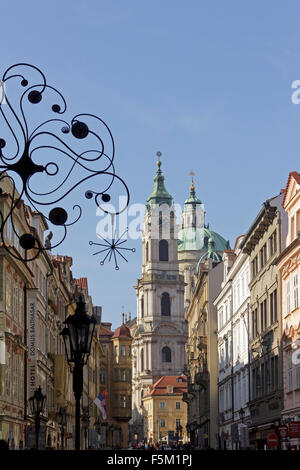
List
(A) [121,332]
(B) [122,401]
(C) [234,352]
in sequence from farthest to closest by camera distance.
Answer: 1. (A) [121,332]
2. (B) [122,401]
3. (C) [234,352]

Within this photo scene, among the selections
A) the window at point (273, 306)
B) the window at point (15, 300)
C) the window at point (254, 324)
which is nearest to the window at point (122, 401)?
the window at point (254, 324)

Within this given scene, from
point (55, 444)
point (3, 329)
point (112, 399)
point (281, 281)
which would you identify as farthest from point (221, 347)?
point (112, 399)

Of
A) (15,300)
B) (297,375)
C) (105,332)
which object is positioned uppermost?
(105,332)

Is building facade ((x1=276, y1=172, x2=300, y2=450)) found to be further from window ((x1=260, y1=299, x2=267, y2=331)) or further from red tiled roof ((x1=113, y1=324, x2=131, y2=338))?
red tiled roof ((x1=113, y1=324, x2=131, y2=338))

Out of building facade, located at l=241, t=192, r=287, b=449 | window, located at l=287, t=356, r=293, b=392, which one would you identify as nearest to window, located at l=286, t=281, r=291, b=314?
building facade, located at l=241, t=192, r=287, b=449

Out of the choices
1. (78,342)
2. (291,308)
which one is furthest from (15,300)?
(78,342)

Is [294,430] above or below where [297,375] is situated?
Result: below

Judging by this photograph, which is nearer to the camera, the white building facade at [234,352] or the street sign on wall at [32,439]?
the street sign on wall at [32,439]

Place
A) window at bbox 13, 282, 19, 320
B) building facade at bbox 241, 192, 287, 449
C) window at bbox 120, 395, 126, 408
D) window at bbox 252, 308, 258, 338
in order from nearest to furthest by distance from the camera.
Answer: window at bbox 13, 282, 19, 320, building facade at bbox 241, 192, 287, 449, window at bbox 252, 308, 258, 338, window at bbox 120, 395, 126, 408

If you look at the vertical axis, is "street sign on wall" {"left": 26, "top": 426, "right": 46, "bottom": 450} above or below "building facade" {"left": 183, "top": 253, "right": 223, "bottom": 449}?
below

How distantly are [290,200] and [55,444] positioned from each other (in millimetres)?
32871

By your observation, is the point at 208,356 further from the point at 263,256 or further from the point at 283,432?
the point at 283,432

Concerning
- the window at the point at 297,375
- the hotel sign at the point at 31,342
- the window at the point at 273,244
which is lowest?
the window at the point at 297,375

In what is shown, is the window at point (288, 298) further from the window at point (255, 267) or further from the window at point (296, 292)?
the window at point (255, 267)
